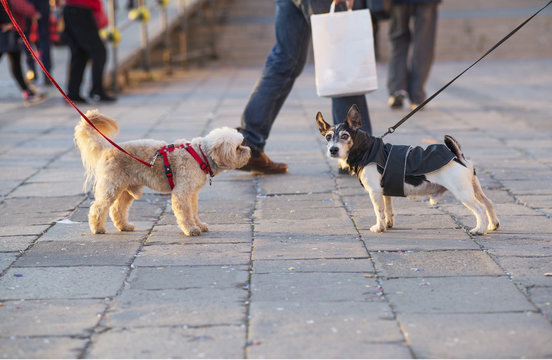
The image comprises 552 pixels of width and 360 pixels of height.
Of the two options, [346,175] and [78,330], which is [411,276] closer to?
[78,330]

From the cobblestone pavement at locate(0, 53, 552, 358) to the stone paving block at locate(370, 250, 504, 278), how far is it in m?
0.01

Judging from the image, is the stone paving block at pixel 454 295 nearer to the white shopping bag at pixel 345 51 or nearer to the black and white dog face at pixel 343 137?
the black and white dog face at pixel 343 137

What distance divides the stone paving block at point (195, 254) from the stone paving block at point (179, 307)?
1.38 ft

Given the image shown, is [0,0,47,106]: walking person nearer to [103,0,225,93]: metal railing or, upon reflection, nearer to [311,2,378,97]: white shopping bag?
[103,0,225,93]: metal railing

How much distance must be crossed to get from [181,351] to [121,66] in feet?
35.4

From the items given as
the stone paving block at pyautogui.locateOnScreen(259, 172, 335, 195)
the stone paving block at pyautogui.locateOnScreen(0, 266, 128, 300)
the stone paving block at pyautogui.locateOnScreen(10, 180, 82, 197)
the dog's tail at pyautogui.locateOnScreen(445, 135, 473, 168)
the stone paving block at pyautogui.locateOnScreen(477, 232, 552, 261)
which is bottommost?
the stone paving block at pyautogui.locateOnScreen(259, 172, 335, 195)

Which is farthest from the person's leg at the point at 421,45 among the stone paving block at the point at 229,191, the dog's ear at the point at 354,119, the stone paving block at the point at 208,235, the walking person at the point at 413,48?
the stone paving block at the point at 208,235

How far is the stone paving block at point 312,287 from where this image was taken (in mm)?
3262

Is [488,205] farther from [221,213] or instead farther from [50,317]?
[50,317]

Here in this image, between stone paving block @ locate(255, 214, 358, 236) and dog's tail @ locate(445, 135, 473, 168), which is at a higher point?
dog's tail @ locate(445, 135, 473, 168)

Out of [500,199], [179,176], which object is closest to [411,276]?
[179,176]

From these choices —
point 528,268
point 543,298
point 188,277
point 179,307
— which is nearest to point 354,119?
point 528,268

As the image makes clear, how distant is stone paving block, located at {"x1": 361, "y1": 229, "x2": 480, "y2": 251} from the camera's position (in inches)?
159

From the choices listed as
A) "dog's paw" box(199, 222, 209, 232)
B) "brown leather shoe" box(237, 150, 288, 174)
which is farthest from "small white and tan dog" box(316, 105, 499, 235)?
"brown leather shoe" box(237, 150, 288, 174)
